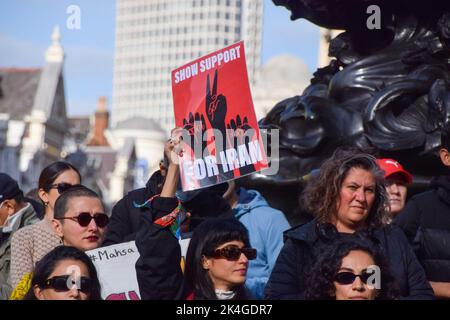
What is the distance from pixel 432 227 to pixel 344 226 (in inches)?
25.7

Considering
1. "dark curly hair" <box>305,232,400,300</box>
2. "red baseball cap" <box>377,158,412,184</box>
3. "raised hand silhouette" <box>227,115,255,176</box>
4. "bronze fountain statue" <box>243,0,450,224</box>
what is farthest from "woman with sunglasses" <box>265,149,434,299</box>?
"bronze fountain statue" <box>243,0,450,224</box>

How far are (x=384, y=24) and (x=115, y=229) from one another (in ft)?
9.94

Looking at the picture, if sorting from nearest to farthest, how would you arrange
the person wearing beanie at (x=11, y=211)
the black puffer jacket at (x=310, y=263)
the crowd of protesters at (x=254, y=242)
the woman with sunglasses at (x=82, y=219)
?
the crowd of protesters at (x=254, y=242) < the black puffer jacket at (x=310, y=263) < the woman with sunglasses at (x=82, y=219) < the person wearing beanie at (x=11, y=211)

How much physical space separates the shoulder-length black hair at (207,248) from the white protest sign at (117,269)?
35 centimetres

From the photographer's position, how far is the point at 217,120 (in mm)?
5449

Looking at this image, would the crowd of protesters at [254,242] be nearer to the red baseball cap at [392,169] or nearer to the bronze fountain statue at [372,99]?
the red baseball cap at [392,169]

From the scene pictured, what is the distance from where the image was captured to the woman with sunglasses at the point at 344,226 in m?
4.86

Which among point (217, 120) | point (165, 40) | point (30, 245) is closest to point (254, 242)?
point (217, 120)

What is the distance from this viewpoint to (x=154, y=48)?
17025 cm

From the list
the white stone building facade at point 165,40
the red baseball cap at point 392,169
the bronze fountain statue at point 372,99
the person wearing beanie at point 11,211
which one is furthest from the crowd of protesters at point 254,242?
the white stone building facade at point 165,40

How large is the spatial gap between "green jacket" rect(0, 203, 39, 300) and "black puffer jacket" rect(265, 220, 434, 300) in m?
1.49

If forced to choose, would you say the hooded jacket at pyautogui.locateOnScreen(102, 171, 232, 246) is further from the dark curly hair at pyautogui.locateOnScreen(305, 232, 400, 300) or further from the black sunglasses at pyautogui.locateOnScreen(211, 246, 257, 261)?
the dark curly hair at pyautogui.locateOnScreen(305, 232, 400, 300)

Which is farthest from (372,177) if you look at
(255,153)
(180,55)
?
(180,55)

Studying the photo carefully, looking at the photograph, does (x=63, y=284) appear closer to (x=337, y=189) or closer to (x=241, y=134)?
(x=241, y=134)
